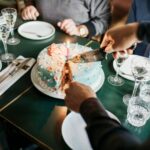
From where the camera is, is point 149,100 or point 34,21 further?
A: point 34,21

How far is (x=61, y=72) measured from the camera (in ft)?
3.73

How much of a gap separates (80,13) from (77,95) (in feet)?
3.47

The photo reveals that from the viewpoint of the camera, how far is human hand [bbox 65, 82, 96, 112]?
2.99ft

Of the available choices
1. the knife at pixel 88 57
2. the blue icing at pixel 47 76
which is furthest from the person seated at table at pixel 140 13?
the blue icing at pixel 47 76

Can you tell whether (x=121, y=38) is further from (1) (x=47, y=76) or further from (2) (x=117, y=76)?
(1) (x=47, y=76)

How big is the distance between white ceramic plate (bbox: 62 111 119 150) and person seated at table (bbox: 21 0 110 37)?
0.85 metres

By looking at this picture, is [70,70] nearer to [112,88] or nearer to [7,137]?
[112,88]

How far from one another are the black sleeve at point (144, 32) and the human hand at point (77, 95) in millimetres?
Result: 457

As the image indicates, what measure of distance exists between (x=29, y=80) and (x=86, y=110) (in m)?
0.50

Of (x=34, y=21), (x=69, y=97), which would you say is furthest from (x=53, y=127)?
(x=34, y=21)

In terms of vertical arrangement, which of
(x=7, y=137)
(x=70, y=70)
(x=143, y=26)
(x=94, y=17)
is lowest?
(x=7, y=137)

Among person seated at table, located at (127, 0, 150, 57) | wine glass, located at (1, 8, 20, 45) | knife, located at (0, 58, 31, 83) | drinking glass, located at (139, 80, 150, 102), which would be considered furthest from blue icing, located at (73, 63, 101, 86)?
person seated at table, located at (127, 0, 150, 57)

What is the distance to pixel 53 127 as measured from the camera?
102 centimetres

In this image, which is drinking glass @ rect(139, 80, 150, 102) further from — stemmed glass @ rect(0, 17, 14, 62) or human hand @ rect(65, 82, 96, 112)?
stemmed glass @ rect(0, 17, 14, 62)
